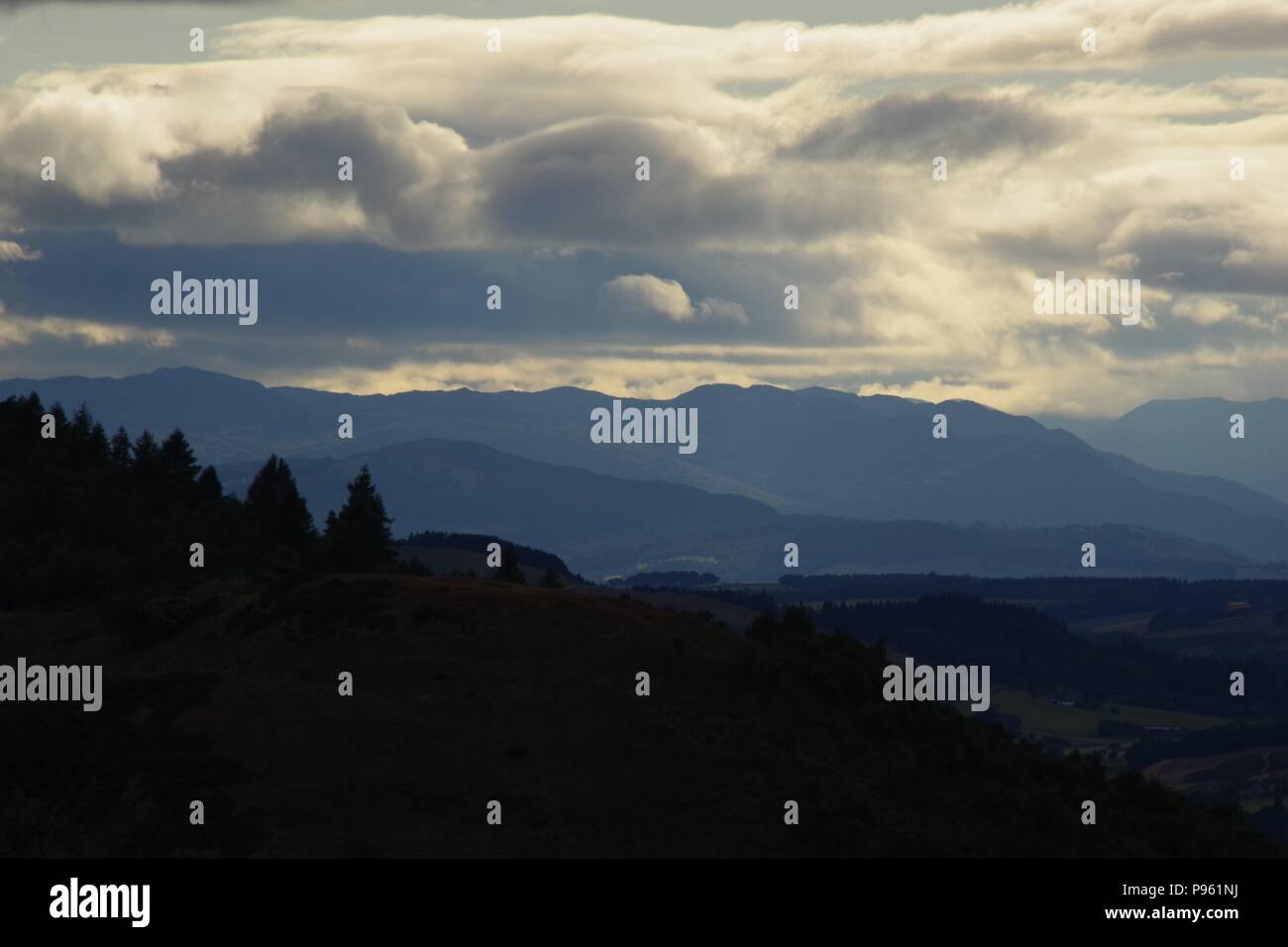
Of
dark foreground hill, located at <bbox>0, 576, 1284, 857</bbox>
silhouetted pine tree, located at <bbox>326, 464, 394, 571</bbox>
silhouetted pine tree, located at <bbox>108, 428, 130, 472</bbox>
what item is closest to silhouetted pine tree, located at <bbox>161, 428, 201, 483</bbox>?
silhouetted pine tree, located at <bbox>108, 428, 130, 472</bbox>

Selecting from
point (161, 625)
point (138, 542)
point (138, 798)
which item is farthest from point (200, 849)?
point (138, 542)

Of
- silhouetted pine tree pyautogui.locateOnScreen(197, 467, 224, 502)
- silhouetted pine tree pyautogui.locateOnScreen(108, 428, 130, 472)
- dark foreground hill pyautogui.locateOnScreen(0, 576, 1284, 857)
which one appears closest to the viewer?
dark foreground hill pyautogui.locateOnScreen(0, 576, 1284, 857)

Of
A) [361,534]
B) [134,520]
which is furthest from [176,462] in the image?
[361,534]

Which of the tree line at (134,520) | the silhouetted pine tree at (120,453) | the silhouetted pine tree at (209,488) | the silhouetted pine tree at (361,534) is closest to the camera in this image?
the tree line at (134,520)

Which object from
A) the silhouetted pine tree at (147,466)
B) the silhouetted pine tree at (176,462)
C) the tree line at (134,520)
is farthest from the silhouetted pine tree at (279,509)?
the silhouetted pine tree at (147,466)

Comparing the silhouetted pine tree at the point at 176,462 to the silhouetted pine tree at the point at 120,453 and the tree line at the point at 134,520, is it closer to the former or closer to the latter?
the tree line at the point at 134,520

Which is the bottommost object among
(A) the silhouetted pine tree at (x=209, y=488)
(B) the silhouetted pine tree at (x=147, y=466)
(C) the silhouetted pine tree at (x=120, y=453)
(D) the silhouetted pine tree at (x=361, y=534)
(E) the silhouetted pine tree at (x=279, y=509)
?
(D) the silhouetted pine tree at (x=361, y=534)

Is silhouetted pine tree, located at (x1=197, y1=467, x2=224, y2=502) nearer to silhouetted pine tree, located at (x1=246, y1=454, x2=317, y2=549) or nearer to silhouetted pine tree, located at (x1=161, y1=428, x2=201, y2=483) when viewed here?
silhouetted pine tree, located at (x1=161, y1=428, x2=201, y2=483)
